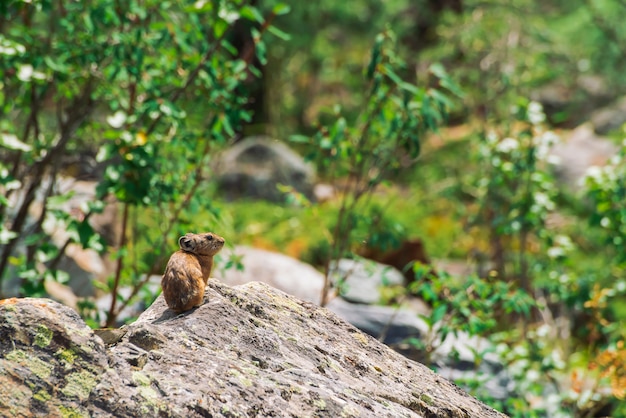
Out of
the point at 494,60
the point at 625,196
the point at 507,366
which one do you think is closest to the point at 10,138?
the point at 507,366

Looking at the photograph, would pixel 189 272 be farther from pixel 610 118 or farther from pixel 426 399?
pixel 610 118

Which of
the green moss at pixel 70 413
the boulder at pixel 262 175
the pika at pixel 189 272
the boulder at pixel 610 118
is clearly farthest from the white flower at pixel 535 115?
the boulder at pixel 610 118

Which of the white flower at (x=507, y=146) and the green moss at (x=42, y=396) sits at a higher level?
the white flower at (x=507, y=146)

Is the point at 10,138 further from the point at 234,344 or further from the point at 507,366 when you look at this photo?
the point at 507,366

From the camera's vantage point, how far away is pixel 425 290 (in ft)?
18.0

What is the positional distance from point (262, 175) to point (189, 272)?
13.0 m

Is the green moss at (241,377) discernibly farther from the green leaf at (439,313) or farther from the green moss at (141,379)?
the green leaf at (439,313)

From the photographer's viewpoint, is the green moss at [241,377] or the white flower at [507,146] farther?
the white flower at [507,146]

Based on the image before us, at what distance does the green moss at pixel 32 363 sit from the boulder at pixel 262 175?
13.4m

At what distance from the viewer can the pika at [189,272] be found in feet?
10.2

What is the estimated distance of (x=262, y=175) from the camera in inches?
639

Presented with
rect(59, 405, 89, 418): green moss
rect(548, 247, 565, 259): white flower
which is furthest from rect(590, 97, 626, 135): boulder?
rect(59, 405, 89, 418): green moss

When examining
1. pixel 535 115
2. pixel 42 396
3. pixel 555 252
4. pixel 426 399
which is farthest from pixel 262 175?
pixel 42 396

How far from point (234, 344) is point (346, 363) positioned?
0.47 metres
